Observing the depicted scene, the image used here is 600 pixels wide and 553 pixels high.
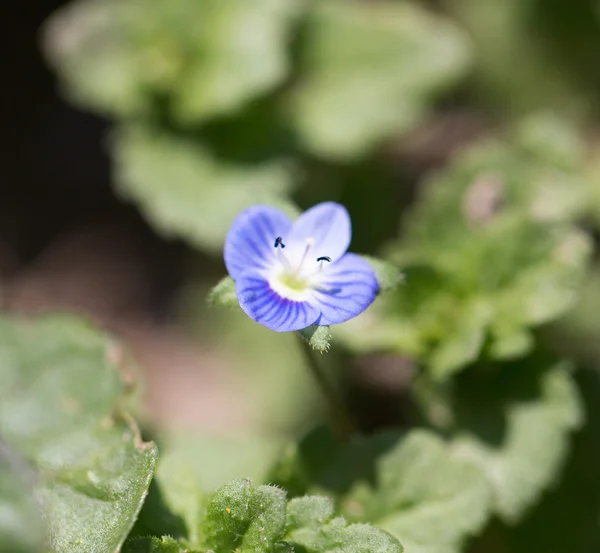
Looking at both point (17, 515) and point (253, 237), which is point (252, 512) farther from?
point (253, 237)

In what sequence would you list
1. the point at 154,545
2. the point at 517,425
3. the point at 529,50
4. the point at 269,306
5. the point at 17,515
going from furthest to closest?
the point at 529,50
the point at 517,425
the point at 269,306
the point at 154,545
the point at 17,515

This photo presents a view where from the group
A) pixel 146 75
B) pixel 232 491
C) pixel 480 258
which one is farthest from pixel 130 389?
pixel 146 75

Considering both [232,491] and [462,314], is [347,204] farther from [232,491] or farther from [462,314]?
[232,491]

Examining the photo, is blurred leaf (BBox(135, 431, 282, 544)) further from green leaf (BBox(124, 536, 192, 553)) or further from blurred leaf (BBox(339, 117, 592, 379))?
blurred leaf (BBox(339, 117, 592, 379))

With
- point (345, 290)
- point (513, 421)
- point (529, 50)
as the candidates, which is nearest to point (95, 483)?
point (345, 290)

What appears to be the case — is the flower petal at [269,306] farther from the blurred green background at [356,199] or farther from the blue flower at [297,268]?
the blurred green background at [356,199]

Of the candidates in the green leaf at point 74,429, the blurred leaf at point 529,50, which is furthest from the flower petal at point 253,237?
the blurred leaf at point 529,50

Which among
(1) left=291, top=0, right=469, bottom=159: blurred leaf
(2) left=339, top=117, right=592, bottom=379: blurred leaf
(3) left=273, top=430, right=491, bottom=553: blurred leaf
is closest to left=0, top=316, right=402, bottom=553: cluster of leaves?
(3) left=273, top=430, right=491, bottom=553: blurred leaf
